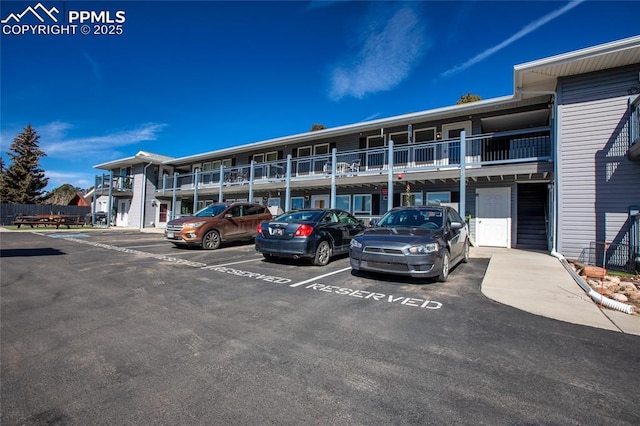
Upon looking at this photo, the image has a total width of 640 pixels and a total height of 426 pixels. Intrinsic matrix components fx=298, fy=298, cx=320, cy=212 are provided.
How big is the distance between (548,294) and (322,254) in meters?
4.61

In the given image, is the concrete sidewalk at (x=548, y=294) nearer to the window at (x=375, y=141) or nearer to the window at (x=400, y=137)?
the window at (x=400, y=137)

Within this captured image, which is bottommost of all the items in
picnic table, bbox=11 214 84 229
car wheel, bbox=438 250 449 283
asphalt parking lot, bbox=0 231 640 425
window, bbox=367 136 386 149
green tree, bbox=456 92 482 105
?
asphalt parking lot, bbox=0 231 640 425

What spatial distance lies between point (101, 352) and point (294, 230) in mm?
4647

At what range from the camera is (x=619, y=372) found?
8.73 feet

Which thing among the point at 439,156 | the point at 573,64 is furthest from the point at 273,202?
the point at 573,64

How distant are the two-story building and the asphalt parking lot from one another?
727 cm

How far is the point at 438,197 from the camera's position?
1370 centimetres

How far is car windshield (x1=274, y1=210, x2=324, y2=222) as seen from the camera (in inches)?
302

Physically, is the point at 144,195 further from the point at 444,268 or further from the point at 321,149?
the point at 444,268

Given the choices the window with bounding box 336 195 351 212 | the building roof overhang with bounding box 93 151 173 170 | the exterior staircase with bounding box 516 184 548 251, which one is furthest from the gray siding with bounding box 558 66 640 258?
the building roof overhang with bounding box 93 151 173 170

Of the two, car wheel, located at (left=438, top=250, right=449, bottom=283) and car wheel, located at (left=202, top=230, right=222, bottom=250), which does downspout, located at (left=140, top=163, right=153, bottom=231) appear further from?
car wheel, located at (left=438, top=250, right=449, bottom=283)

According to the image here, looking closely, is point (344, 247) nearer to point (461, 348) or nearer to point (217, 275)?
point (217, 275)

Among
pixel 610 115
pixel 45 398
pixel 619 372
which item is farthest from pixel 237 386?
pixel 610 115

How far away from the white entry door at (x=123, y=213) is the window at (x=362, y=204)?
2274cm
